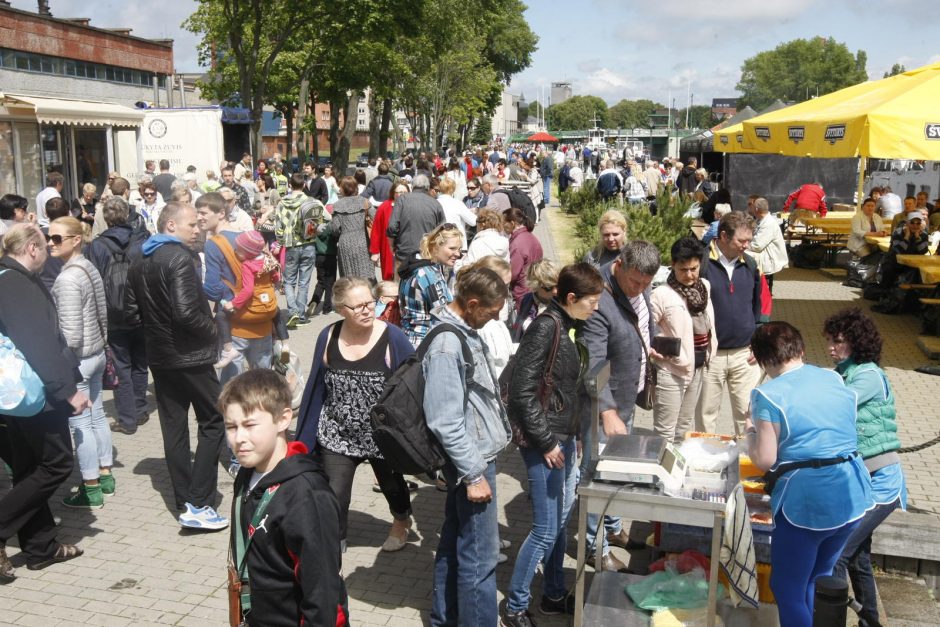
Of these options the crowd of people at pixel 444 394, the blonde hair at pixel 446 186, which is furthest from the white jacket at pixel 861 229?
the crowd of people at pixel 444 394

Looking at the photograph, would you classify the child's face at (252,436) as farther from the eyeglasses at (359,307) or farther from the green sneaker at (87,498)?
the green sneaker at (87,498)

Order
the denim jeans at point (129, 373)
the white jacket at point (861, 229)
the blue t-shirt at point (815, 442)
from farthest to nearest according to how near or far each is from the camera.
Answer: the white jacket at point (861, 229)
the denim jeans at point (129, 373)
the blue t-shirt at point (815, 442)

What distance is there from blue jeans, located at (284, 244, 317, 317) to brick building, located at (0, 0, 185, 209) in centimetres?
803

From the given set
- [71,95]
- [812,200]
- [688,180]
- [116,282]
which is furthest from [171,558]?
[71,95]

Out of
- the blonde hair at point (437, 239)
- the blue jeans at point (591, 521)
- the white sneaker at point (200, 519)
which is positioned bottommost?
the white sneaker at point (200, 519)

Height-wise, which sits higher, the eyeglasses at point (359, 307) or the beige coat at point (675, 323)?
the eyeglasses at point (359, 307)

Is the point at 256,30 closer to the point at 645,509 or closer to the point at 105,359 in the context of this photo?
the point at 105,359

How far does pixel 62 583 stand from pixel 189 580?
0.71 meters

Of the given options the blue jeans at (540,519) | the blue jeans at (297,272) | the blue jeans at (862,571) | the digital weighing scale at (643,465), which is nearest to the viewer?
the digital weighing scale at (643,465)

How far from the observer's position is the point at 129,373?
785 centimetres

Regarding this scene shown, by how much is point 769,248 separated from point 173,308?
678 cm

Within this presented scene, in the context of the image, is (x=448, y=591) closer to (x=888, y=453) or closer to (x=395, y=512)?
(x=395, y=512)

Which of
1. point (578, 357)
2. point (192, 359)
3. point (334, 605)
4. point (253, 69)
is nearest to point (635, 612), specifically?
point (578, 357)

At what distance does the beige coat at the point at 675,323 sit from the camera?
19.0 feet
